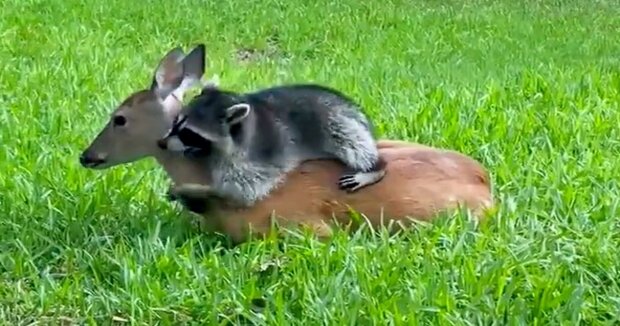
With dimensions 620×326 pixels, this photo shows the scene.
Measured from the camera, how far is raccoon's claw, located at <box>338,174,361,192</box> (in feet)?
13.7

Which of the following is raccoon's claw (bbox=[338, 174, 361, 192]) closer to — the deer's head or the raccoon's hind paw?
the raccoon's hind paw

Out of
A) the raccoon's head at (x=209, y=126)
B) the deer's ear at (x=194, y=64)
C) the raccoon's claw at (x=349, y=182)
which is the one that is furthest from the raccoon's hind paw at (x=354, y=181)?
the deer's ear at (x=194, y=64)

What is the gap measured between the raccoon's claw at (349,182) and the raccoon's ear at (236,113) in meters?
0.40

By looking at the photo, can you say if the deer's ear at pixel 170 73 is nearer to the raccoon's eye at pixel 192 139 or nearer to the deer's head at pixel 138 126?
the deer's head at pixel 138 126

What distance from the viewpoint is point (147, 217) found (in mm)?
4441

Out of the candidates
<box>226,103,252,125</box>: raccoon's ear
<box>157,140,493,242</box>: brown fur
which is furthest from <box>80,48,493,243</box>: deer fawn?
<box>226,103,252,125</box>: raccoon's ear

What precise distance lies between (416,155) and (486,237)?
0.39 metres

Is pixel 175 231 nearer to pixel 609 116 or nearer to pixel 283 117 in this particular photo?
pixel 283 117

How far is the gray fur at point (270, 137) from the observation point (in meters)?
4.07

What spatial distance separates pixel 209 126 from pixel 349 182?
0.51 metres

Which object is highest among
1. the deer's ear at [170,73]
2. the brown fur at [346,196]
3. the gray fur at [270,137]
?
the deer's ear at [170,73]

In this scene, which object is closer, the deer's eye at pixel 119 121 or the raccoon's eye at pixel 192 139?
the raccoon's eye at pixel 192 139

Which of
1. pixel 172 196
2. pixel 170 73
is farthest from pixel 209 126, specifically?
pixel 170 73

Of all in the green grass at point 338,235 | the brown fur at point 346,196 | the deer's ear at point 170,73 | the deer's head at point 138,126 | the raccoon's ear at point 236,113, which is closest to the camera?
the green grass at point 338,235
